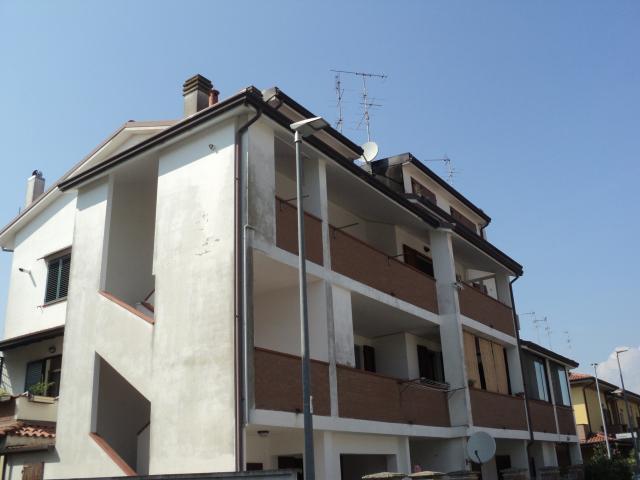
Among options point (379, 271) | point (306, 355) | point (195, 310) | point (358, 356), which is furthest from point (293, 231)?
point (358, 356)

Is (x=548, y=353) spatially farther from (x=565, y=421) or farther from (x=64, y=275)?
(x=64, y=275)

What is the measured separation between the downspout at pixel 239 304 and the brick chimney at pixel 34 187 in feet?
43.5

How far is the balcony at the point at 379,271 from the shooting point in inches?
621

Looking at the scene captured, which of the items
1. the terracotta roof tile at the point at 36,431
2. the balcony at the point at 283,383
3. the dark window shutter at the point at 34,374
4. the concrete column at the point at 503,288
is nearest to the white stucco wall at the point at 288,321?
the balcony at the point at 283,383

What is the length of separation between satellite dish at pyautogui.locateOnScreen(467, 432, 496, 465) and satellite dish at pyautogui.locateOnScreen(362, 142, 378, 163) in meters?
9.80

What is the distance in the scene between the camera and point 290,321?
48.3 ft

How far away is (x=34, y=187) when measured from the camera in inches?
933

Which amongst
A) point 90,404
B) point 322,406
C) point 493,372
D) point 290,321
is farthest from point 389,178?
point 90,404

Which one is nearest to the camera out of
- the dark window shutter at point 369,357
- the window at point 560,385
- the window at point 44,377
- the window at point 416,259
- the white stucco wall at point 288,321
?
the white stucco wall at point 288,321

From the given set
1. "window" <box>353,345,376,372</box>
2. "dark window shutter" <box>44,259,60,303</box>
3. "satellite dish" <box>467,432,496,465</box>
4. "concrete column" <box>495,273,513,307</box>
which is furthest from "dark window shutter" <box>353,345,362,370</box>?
"dark window shutter" <box>44,259,60,303</box>

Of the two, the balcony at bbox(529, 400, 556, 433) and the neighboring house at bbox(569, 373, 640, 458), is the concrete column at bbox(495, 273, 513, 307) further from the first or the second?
the neighboring house at bbox(569, 373, 640, 458)

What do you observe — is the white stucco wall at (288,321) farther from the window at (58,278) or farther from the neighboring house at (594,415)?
the neighboring house at (594,415)

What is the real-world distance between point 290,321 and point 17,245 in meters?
12.0

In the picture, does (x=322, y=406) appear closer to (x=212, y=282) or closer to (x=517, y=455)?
(x=212, y=282)
